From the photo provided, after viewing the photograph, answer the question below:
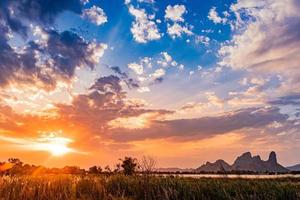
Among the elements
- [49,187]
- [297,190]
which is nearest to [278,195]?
[297,190]

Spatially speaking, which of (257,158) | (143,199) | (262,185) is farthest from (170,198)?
(257,158)

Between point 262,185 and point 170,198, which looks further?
point 262,185

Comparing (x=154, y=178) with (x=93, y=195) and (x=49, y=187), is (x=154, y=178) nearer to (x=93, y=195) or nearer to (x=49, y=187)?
(x=93, y=195)

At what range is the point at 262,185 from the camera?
50.0 feet

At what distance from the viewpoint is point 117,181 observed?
60.2 feet

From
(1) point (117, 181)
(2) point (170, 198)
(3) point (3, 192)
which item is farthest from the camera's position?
(1) point (117, 181)

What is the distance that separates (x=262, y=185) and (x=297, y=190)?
199 centimetres

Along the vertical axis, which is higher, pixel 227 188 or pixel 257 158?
pixel 257 158

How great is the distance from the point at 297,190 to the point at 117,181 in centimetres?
847

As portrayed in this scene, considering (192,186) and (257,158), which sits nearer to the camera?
(192,186)

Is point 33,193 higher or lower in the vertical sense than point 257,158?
lower

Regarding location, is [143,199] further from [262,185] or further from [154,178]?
[262,185]

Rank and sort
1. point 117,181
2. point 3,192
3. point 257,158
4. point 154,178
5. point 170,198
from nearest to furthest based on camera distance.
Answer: point 3,192 → point 170,198 → point 154,178 → point 117,181 → point 257,158

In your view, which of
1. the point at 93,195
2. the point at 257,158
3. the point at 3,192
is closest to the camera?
the point at 3,192
